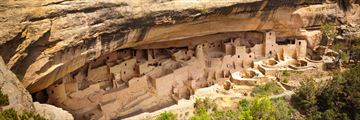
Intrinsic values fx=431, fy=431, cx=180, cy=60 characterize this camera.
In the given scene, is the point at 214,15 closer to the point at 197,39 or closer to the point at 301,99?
the point at 197,39

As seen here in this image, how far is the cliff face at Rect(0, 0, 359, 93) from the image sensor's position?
10085 mm

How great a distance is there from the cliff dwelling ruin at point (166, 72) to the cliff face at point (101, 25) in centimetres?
73

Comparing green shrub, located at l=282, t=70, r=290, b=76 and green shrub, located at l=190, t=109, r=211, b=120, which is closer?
green shrub, located at l=190, t=109, r=211, b=120

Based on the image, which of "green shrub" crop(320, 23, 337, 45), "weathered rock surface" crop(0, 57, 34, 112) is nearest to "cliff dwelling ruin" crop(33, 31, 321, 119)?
"green shrub" crop(320, 23, 337, 45)

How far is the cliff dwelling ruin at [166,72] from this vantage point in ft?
46.5

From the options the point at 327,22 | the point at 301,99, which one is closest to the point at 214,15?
the point at 301,99

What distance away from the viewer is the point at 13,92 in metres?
8.76

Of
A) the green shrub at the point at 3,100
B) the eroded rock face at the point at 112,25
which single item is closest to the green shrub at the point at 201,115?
the eroded rock face at the point at 112,25

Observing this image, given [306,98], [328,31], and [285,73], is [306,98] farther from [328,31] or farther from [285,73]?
[328,31]

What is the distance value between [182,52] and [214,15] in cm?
283

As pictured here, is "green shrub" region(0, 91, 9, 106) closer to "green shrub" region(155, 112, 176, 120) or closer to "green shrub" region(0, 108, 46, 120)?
"green shrub" region(0, 108, 46, 120)

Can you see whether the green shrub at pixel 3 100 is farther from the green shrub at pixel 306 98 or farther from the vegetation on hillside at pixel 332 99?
the green shrub at pixel 306 98

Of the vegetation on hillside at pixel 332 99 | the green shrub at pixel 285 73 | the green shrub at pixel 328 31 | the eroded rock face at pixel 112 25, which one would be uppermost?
the eroded rock face at pixel 112 25

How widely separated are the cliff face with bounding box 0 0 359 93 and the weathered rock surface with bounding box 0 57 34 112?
3.17ft
